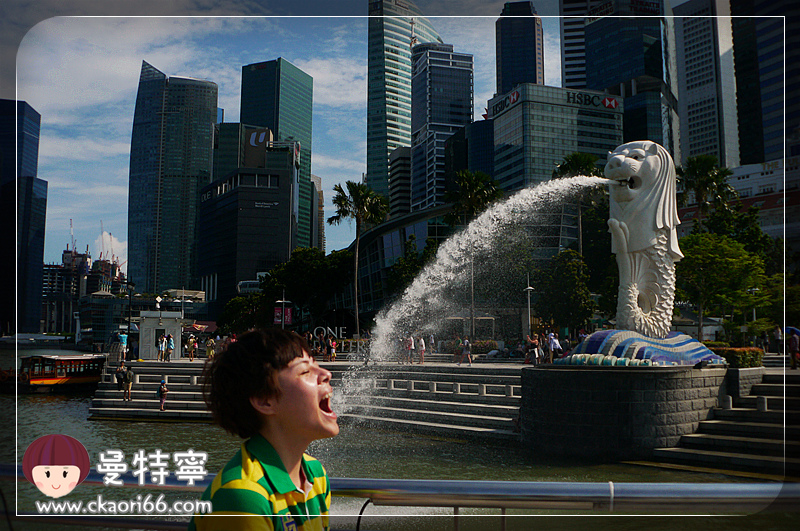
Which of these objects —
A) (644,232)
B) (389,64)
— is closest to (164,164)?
(389,64)

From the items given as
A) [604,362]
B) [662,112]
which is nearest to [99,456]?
[604,362]

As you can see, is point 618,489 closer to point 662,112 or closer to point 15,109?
point 15,109

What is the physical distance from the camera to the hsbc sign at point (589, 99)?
48688mm

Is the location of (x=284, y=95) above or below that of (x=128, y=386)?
above

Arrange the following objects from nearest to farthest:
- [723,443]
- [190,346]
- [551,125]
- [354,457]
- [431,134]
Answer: [723,443]
[354,457]
[190,346]
[551,125]
[431,134]

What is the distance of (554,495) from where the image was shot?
2293 millimetres

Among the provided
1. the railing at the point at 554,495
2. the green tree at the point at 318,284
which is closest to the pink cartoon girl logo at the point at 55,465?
the railing at the point at 554,495

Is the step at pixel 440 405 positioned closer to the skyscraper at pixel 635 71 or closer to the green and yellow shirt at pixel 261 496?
the green and yellow shirt at pixel 261 496

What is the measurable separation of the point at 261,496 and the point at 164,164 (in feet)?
11.5

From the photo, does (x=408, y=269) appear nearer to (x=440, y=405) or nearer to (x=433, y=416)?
(x=440, y=405)

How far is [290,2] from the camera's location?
10.7 feet

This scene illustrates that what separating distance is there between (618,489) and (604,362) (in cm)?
1059

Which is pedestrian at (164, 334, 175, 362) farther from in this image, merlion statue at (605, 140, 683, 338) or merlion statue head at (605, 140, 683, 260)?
merlion statue head at (605, 140, 683, 260)

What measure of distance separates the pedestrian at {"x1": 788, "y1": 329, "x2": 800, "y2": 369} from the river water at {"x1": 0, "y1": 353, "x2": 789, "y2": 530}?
99 cm
